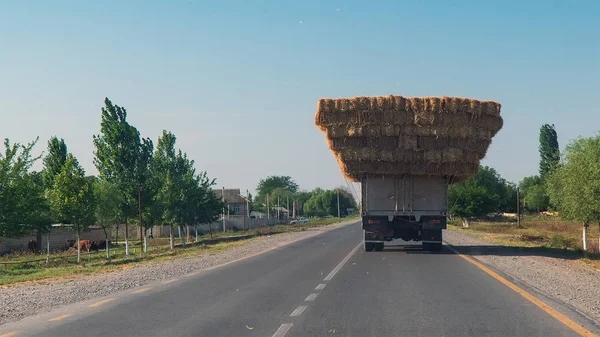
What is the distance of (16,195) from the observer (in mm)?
32562

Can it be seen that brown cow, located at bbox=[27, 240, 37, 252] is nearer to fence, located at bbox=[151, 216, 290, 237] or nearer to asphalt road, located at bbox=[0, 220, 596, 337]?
fence, located at bbox=[151, 216, 290, 237]

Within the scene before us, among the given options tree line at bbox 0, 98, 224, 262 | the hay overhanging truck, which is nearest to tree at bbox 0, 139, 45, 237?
tree line at bbox 0, 98, 224, 262

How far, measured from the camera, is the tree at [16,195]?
32031 mm

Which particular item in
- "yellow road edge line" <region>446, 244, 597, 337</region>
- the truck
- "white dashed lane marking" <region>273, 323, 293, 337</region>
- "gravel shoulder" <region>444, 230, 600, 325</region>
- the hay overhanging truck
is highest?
the hay overhanging truck

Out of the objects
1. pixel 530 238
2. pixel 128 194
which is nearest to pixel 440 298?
pixel 530 238

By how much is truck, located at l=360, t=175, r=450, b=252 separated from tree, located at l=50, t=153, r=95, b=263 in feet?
71.7

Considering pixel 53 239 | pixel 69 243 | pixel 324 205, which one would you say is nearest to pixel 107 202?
pixel 69 243

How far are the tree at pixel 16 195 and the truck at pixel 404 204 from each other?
19279mm

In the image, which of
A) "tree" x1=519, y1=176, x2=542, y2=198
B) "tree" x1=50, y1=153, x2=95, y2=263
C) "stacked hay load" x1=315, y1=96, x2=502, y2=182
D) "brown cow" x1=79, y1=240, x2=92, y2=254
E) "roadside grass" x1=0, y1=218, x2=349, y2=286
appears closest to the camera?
"stacked hay load" x1=315, y1=96, x2=502, y2=182

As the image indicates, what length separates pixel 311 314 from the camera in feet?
31.8

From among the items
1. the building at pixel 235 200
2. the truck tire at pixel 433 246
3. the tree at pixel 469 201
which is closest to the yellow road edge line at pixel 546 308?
the truck tire at pixel 433 246

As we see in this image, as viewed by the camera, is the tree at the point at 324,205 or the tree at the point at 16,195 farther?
the tree at the point at 324,205

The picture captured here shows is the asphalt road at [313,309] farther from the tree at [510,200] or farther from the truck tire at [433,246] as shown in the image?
the tree at [510,200]

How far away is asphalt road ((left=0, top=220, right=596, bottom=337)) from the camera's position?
8469mm
